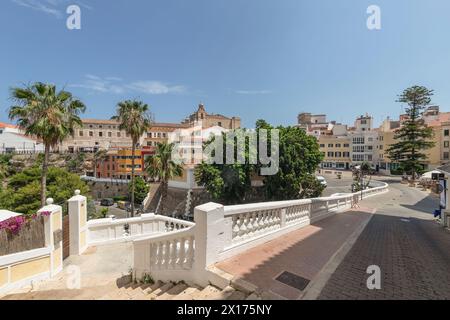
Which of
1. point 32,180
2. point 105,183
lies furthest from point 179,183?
point 105,183

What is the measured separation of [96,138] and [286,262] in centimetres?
8998

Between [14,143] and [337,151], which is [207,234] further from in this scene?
[14,143]

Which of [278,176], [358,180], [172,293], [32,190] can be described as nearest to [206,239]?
[172,293]

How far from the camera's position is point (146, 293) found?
14.9 ft

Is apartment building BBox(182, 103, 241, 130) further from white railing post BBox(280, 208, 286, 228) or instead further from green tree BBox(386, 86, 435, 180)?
white railing post BBox(280, 208, 286, 228)

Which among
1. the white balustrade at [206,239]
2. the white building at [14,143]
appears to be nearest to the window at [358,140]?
the white balustrade at [206,239]

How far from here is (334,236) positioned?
7.38m

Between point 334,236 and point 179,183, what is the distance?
28.4 metres

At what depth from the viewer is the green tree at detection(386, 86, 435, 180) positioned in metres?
42.3

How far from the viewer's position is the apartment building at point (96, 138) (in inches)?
3017

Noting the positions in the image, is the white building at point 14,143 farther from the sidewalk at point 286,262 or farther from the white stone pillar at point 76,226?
the sidewalk at point 286,262

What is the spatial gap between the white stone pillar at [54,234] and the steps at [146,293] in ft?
3.66

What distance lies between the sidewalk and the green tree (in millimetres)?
47828
